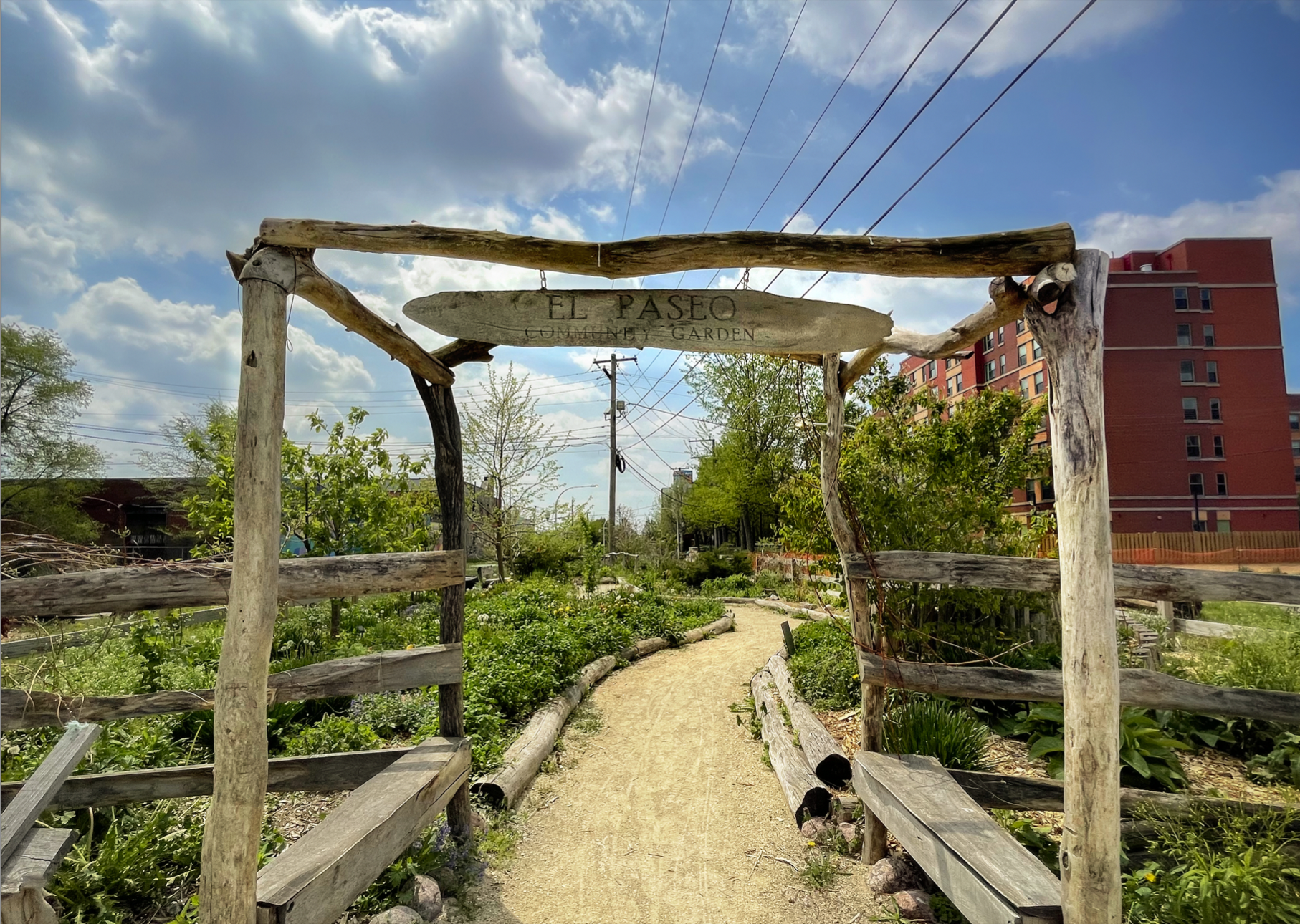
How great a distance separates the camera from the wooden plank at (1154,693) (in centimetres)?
362

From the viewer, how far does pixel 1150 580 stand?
3713 millimetres

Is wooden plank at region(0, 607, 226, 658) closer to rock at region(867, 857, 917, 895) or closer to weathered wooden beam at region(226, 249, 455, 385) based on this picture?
weathered wooden beam at region(226, 249, 455, 385)

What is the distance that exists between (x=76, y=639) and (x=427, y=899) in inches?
144

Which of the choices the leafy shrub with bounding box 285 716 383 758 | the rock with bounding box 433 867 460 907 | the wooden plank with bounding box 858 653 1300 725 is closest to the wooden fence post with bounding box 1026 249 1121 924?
the wooden plank with bounding box 858 653 1300 725

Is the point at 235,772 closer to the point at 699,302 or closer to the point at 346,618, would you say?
the point at 699,302

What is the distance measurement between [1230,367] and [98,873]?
1832 inches

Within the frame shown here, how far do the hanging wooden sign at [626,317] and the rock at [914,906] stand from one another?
2.98 meters

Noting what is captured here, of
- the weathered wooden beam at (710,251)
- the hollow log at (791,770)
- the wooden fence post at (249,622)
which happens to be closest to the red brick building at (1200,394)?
the hollow log at (791,770)

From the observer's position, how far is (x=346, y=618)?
1030 cm

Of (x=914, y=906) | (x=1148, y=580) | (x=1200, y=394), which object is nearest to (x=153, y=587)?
(x=914, y=906)

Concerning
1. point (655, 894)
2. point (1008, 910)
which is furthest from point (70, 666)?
point (1008, 910)

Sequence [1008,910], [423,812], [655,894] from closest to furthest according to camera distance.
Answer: [1008,910] < [423,812] < [655,894]

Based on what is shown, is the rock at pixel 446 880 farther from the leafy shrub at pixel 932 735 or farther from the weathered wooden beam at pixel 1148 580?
the weathered wooden beam at pixel 1148 580

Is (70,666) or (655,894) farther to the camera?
(70,666)
